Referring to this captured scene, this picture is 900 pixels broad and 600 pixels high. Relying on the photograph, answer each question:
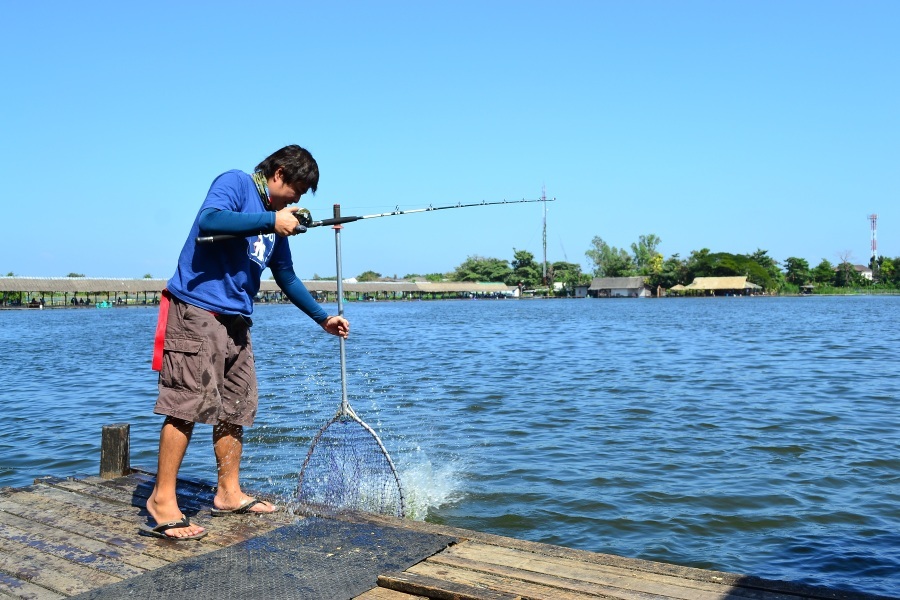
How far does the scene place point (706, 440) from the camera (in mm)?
8672

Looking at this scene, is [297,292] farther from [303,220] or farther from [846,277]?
[846,277]

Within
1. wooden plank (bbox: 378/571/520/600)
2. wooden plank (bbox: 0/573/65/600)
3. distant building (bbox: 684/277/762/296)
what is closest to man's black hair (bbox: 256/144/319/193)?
wooden plank (bbox: 378/571/520/600)

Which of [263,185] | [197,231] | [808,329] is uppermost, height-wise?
[263,185]

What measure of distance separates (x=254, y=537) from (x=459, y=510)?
9.33 ft

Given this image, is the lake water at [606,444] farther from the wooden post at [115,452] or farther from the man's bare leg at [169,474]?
the man's bare leg at [169,474]

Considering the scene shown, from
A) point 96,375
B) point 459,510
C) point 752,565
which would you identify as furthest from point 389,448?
point 96,375

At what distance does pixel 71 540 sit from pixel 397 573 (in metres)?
1.64

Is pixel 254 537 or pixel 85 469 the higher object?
pixel 254 537

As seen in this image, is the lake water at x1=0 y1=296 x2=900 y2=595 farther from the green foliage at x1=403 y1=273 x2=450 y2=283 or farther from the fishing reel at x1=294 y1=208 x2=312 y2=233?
the green foliage at x1=403 y1=273 x2=450 y2=283

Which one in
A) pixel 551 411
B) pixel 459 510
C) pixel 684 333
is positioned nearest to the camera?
pixel 459 510

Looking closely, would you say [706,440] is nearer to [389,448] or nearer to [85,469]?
[389,448]

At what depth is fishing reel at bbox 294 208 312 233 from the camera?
3630mm

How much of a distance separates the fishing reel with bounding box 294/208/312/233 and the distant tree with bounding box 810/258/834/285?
12972cm

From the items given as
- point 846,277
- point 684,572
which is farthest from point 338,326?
point 846,277
